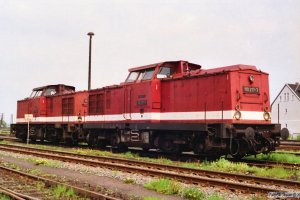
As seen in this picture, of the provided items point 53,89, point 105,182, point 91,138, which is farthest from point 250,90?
point 53,89

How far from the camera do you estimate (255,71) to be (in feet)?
44.7

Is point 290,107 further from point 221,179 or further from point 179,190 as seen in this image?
point 179,190

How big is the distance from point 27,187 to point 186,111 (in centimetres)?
721

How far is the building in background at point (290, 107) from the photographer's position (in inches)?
1961

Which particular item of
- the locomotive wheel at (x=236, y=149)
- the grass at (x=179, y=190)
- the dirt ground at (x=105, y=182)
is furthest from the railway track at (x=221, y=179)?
the locomotive wheel at (x=236, y=149)

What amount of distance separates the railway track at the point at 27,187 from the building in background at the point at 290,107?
148ft

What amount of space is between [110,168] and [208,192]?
192 inches

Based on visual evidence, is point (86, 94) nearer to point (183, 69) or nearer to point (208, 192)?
point (183, 69)

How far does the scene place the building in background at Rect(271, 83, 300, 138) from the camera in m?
49.8

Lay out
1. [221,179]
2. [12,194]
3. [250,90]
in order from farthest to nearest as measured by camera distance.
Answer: [250,90]
[221,179]
[12,194]

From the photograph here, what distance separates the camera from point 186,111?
1427cm

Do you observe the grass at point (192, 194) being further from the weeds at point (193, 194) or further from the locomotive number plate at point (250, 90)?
the locomotive number plate at point (250, 90)

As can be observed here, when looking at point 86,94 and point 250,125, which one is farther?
point 86,94

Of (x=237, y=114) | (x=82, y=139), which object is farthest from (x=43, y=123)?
(x=237, y=114)
